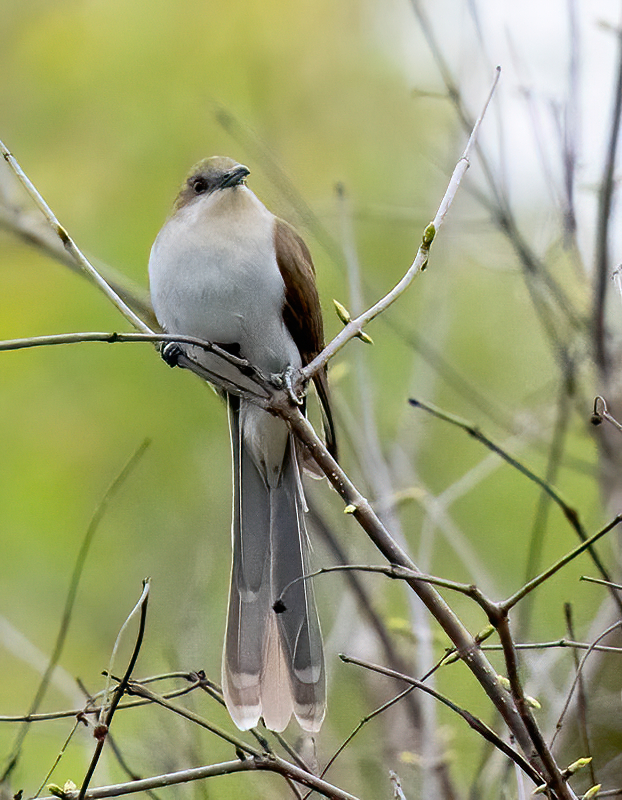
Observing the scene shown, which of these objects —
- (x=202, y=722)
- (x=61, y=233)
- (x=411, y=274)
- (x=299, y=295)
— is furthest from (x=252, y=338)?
(x=202, y=722)

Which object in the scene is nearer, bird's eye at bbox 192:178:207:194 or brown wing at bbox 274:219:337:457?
brown wing at bbox 274:219:337:457

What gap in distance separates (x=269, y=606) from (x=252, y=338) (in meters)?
0.83

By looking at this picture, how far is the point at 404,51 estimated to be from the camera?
805 centimetres

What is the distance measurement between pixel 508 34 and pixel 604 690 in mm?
2219

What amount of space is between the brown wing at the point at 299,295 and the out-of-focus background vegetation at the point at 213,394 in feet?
0.61

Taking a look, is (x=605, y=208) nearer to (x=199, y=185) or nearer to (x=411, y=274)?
(x=411, y=274)

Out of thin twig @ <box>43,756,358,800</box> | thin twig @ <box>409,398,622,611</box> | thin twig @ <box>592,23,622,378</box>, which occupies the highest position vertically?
thin twig @ <box>592,23,622,378</box>

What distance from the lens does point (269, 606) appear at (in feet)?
9.24

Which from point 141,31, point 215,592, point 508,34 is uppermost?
point 141,31

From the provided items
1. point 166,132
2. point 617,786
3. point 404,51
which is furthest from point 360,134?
point 617,786

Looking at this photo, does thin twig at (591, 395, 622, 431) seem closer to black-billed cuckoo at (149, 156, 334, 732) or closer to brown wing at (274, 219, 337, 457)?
black-billed cuckoo at (149, 156, 334, 732)

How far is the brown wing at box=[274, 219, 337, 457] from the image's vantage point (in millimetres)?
3109

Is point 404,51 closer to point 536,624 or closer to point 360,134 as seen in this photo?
point 360,134

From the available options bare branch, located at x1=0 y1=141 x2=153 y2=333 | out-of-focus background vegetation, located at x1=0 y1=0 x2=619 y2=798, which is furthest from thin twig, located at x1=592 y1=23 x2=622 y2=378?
bare branch, located at x1=0 y1=141 x2=153 y2=333
